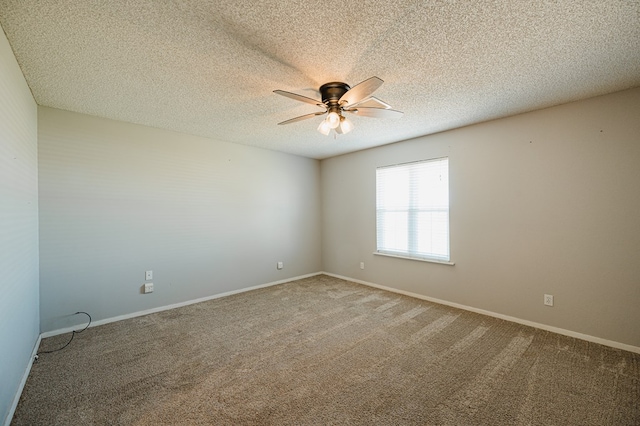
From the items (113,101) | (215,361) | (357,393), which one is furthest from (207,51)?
(357,393)

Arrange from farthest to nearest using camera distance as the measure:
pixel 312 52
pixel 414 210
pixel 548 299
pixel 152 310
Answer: pixel 414 210 → pixel 152 310 → pixel 548 299 → pixel 312 52

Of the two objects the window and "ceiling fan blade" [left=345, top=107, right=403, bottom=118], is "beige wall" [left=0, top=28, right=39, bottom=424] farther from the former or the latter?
the window

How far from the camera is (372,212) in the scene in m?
4.68

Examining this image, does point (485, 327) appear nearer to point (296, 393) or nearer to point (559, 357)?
point (559, 357)

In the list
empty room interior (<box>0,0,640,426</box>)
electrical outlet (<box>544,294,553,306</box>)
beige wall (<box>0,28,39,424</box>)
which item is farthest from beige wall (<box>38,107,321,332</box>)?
electrical outlet (<box>544,294,553,306</box>)

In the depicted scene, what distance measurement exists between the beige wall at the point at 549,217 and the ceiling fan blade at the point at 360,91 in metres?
2.15

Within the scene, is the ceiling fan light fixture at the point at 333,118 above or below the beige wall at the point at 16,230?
above

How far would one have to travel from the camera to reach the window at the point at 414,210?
3.80 metres

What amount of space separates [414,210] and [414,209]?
2 centimetres

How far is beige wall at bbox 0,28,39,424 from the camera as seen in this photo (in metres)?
1.70

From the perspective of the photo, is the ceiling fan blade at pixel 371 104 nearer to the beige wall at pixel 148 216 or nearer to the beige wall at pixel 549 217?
the beige wall at pixel 549 217

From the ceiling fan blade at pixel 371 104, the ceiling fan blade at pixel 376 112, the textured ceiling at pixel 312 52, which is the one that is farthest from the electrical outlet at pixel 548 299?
the ceiling fan blade at pixel 371 104

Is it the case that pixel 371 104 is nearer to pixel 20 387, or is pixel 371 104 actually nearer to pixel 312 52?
pixel 312 52

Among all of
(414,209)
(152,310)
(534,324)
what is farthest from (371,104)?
(152,310)
